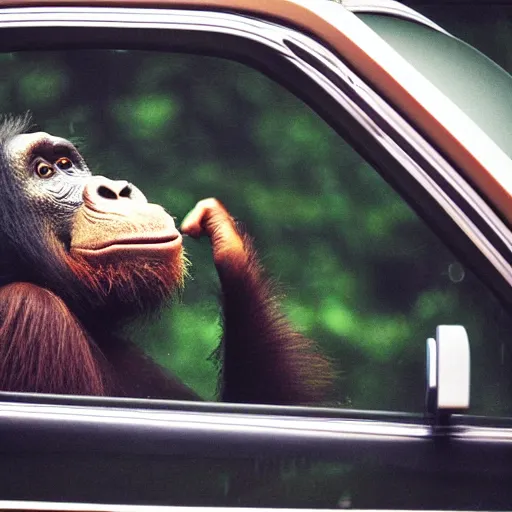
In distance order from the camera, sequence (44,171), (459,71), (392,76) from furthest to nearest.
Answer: (459,71) → (44,171) → (392,76)

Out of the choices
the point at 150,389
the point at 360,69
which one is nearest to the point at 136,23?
the point at 360,69

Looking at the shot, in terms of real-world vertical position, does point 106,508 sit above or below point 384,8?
below

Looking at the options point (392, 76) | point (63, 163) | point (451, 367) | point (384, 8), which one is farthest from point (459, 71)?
point (63, 163)

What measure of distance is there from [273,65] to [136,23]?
282 mm

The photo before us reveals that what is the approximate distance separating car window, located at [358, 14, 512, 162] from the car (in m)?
0.09

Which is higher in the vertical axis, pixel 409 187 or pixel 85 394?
pixel 409 187

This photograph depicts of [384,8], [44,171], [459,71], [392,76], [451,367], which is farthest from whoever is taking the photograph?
[384,8]

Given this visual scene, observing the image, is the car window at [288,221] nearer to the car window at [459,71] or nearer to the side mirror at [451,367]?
the side mirror at [451,367]

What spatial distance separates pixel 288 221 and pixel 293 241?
39mm

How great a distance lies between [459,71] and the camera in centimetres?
193

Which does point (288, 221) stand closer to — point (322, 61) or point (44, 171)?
point (322, 61)

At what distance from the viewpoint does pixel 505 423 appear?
5.43ft

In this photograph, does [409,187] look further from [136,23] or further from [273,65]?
[136,23]

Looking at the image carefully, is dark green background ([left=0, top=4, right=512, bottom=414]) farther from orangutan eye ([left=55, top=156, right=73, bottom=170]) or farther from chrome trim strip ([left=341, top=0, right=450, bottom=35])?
chrome trim strip ([left=341, top=0, right=450, bottom=35])
